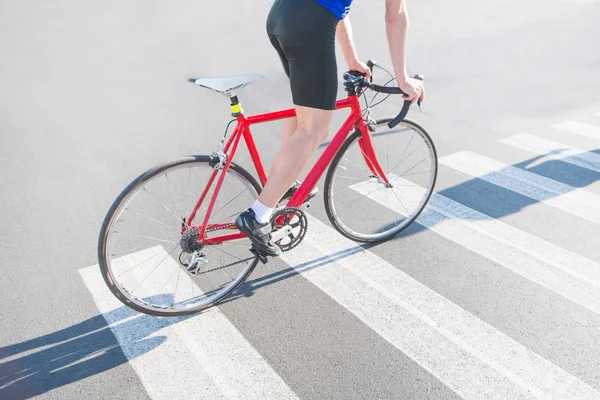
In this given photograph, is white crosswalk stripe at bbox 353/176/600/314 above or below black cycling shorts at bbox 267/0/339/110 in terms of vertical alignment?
below

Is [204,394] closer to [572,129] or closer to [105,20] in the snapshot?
[572,129]

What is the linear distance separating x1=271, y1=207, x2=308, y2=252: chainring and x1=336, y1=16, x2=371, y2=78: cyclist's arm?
104 cm

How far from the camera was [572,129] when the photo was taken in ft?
21.2

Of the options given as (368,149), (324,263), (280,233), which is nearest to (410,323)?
(324,263)

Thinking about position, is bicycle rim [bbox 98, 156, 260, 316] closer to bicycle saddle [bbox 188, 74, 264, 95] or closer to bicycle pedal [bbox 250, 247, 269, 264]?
bicycle pedal [bbox 250, 247, 269, 264]

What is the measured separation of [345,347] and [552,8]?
12.5 m

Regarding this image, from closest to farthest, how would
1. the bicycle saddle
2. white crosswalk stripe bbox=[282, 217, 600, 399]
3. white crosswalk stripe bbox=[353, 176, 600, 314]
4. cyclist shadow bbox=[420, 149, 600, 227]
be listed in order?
white crosswalk stripe bbox=[282, 217, 600, 399]
the bicycle saddle
white crosswalk stripe bbox=[353, 176, 600, 314]
cyclist shadow bbox=[420, 149, 600, 227]

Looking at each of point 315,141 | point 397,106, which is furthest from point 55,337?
point 397,106

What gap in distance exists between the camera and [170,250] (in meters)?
4.18

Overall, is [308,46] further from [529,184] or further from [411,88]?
[529,184]

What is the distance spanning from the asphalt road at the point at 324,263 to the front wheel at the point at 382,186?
0.57 ft

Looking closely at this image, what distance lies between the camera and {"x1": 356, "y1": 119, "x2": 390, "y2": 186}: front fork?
371 centimetres

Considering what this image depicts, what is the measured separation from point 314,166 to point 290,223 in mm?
407

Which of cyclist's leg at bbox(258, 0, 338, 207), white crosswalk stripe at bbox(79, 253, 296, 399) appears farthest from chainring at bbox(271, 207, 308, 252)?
white crosswalk stripe at bbox(79, 253, 296, 399)
